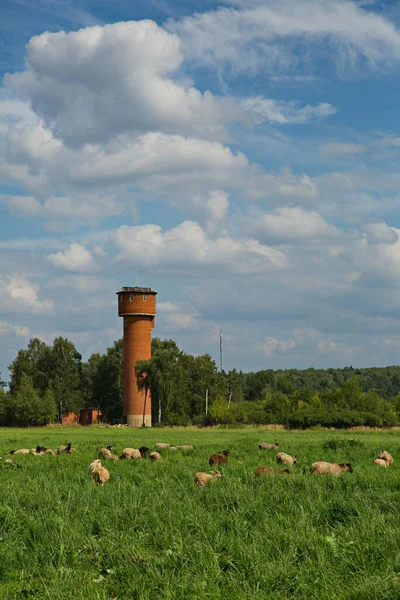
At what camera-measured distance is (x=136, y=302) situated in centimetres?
9119

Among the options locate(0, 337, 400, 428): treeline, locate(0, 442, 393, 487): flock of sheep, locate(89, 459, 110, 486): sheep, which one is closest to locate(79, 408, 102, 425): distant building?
locate(0, 337, 400, 428): treeline

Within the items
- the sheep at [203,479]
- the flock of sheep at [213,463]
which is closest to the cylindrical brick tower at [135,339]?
the flock of sheep at [213,463]

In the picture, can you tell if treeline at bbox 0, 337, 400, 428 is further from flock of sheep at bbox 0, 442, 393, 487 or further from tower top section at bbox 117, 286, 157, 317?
flock of sheep at bbox 0, 442, 393, 487

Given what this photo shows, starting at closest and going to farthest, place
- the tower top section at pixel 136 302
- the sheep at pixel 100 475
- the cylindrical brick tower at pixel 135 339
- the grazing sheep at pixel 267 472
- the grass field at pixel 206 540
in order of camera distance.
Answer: the grass field at pixel 206 540, the grazing sheep at pixel 267 472, the sheep at pixel 100 475, the cylindrical brick tower at pixel 135 339, the tower top section at pixel 136 302

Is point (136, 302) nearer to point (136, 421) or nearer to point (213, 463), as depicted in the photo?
point (136, 421)

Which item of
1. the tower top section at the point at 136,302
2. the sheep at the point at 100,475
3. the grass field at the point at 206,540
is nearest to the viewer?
the grass field at the point at 206,540

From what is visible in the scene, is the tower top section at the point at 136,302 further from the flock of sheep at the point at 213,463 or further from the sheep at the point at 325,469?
the sheep at the point at 325,469

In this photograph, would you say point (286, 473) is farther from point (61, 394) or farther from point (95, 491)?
point (61, 394)

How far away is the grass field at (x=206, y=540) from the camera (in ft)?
26.9

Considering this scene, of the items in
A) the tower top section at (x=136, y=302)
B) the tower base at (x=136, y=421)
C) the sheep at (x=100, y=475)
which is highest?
the tower top section at (x=136, y=302)

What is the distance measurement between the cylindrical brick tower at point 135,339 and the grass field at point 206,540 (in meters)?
75.0

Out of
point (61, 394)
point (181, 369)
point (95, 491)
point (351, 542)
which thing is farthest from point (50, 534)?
point (61, 394)

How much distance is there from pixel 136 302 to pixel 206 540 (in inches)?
3228

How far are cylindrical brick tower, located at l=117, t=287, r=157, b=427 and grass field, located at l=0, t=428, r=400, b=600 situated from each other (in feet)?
246
